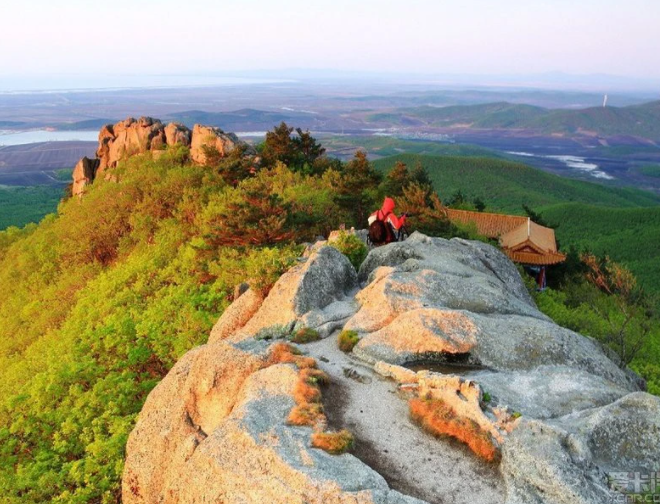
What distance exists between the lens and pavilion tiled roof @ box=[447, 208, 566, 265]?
39625 mm

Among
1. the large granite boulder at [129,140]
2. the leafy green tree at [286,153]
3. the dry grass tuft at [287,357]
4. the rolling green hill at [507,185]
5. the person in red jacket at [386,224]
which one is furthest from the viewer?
the rolling green hill at [507,185]

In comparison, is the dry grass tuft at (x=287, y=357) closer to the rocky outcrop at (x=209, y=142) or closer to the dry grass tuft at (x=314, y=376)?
the dry grass tuft at (x=314, y=376)

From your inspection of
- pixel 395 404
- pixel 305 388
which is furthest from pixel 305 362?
pixel 395 404

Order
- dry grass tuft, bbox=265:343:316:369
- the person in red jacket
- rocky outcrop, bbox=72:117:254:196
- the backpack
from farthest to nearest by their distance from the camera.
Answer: rocky outcrop, bbox=72:117:254:196, the backpack, the person in red jacket, dry grass tuft, bbox=265:343:316:369

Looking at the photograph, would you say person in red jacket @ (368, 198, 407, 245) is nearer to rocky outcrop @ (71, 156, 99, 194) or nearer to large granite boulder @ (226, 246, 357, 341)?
large granite boulder @ (226, 246, 357, 341)

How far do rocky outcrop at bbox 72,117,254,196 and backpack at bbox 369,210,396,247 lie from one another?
20298 millimetres

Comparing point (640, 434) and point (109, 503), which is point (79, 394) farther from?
point (640, 434)

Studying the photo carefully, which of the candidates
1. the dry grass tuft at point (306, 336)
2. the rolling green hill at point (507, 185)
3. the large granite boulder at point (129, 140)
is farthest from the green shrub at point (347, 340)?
the rolling green hill at point (507, 185)

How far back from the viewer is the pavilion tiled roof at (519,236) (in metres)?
39.6

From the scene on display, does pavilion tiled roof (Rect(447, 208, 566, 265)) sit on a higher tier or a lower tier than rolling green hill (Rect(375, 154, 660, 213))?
higher

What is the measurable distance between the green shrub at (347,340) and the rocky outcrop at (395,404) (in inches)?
10.3

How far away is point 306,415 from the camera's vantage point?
37.3 feet

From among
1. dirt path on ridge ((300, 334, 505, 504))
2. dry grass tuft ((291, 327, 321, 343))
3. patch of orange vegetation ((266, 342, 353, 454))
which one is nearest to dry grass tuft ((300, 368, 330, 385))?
patch of orange vegetation ((266, 342, 353, 454))

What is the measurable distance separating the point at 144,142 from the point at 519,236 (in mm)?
34630
